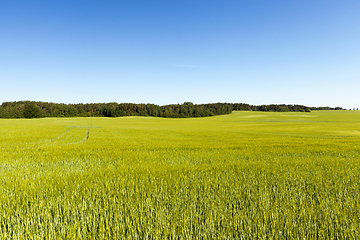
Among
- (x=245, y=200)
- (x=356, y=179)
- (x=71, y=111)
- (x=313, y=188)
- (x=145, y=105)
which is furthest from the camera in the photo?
(x=145, y=105)

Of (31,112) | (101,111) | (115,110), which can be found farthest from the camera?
(101,111)

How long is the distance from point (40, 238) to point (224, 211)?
3.41m

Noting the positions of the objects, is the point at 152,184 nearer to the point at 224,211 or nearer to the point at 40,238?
the point at 224,211

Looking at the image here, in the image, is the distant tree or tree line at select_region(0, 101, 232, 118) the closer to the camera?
the distant tree

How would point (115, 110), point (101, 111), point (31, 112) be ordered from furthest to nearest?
point (101, 111)
point (115, 110)
point (31, 112)

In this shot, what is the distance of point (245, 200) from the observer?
4852mm

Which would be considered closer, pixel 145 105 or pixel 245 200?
pixel 245 200

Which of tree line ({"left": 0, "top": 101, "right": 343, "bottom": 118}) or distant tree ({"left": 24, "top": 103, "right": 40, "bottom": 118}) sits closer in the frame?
distant tree ({"left": 24, "top": 103, "right": 40, "bottom": 118})

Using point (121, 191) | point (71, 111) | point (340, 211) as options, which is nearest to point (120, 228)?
point (121, 191)

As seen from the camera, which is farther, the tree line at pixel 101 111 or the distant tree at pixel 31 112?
the tree line at pixel 101 111

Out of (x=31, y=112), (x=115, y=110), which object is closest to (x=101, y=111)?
(x=115, y=110)

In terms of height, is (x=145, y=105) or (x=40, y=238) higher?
(x=145, y=105)

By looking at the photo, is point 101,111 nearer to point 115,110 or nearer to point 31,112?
point 115,110

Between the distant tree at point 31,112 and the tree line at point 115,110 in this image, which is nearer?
the distant tree at point 31,112
